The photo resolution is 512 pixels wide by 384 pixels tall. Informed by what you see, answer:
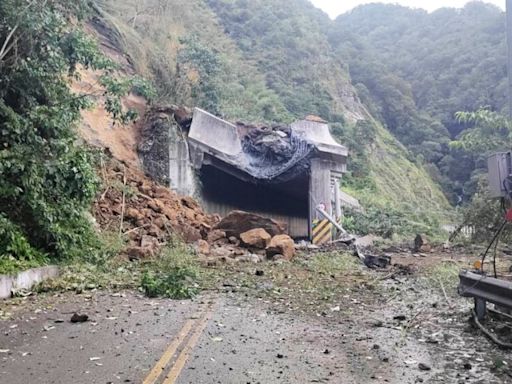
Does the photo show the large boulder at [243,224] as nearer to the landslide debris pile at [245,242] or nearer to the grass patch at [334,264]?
the landslide debris pile at [245,242]

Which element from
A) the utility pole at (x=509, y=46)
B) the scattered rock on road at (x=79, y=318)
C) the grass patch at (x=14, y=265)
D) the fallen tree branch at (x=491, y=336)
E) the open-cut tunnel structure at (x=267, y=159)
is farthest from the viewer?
the open-cut tunnel structure at (x=267, y=159)

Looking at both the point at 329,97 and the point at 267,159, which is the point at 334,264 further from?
the point at 329,97

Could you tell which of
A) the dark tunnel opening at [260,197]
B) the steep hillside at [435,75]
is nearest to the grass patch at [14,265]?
the dark tunnel opening at [260,197]

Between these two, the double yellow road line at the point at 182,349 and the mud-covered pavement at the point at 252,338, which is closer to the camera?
the double yellow road line at the point at 182,349

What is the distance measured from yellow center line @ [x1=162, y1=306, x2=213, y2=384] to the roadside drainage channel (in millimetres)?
3239

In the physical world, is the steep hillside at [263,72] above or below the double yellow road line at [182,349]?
above

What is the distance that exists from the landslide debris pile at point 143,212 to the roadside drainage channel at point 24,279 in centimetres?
301

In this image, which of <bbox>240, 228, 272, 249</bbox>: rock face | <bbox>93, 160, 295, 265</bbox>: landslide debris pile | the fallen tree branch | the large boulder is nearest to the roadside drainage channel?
<bbox>93, 160, 295, 265</bbox>: landslide debris pile

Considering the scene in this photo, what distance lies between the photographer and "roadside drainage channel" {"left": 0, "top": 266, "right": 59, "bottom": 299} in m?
7.90

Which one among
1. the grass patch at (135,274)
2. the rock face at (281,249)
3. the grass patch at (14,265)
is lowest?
the rock face at (281,249)

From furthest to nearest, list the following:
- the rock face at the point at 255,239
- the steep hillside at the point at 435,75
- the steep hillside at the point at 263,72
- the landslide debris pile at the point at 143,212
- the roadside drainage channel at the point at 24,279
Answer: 1. the steep hillside at the point at 435,75
2. the steep hillside at the point at 263,72
3. the rock face at the point at 255,239
4. the landslide debris pile at the point at 143,212
5. the roadside drainage channel at the point at 24,279

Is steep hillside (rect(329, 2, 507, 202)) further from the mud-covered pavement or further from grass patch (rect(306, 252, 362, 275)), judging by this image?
the mud-covered pavement

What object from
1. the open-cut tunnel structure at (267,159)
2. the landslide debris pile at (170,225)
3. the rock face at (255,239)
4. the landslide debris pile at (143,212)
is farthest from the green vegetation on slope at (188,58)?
the rock face at (255,239)

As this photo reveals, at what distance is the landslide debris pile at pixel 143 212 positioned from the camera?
14.1 meters
